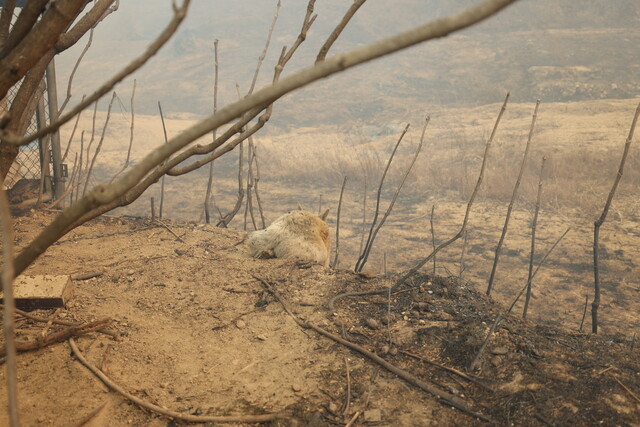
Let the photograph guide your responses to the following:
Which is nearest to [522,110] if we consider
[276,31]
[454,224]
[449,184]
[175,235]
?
[449,184]

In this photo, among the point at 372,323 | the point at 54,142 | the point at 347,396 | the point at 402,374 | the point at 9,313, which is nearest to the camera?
the point at 9,313

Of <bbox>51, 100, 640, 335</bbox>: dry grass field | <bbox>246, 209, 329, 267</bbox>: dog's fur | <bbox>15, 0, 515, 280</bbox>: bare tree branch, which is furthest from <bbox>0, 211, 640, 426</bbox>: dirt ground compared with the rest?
<bbox>51, 100, 640, 335</bbox>: dry grass field

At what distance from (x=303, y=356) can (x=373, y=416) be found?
2.05ft

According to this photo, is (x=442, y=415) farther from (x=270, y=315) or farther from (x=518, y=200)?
(x=518, y=200)

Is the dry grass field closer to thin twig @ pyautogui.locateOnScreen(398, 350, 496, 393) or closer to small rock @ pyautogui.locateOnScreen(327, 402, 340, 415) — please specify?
thin twig @ pyautogui.locateOnScreen(398, 350, 496, 393)

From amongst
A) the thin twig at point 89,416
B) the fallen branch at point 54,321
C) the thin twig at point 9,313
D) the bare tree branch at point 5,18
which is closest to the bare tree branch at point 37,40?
the bare tree branch at point 5,18

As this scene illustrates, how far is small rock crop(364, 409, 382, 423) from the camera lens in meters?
2.20

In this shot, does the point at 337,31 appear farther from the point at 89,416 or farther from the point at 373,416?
the point at 89,416

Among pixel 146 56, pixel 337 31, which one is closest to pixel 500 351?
pixel 337 31

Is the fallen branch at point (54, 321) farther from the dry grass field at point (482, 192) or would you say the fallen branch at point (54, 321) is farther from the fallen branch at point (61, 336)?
the dry grass field at point (482, 192)

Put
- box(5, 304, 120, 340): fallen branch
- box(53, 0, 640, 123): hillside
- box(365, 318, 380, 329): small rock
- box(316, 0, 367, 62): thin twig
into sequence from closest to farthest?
box(316, 0, 367, 62): thin twig < box(5, 304, 120, 340): fallen branch < box(365, 318, 380, 329): small rock < box(53, 0, 640, 123): hillside

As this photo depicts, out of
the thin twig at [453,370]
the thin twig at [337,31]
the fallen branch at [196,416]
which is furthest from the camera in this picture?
the thin twig at [453,370]

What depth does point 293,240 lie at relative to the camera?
13.9 ft

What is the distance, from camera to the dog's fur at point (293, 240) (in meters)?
4.18
